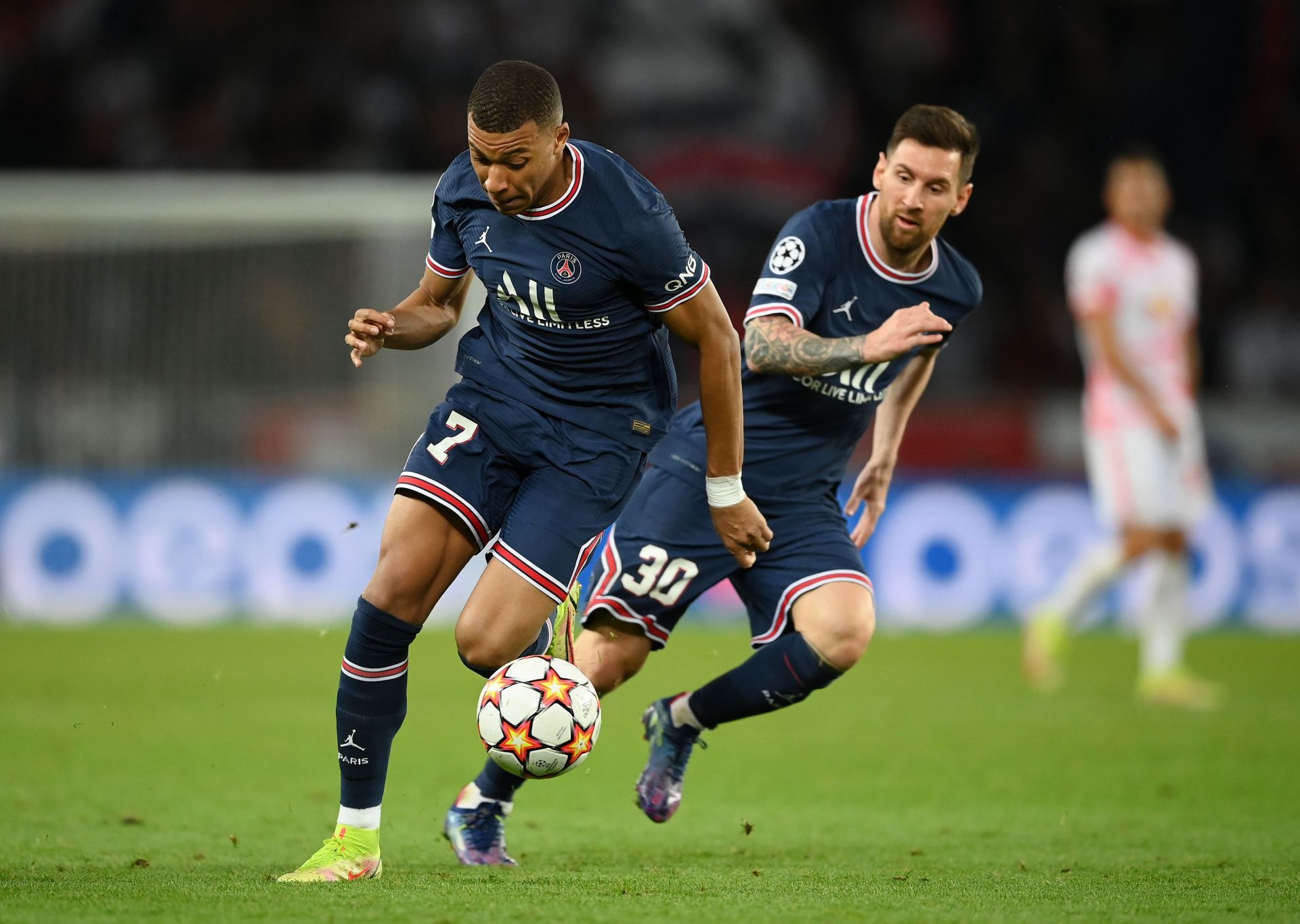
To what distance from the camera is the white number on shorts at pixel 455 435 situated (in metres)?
4.58

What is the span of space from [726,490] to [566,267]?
78 cm

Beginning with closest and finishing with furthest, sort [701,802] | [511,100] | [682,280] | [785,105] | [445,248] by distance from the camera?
[511,100] < [682,280] < [445,248] < [701,802] < [785,105]

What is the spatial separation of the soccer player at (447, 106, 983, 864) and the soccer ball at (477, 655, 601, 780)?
0.58m

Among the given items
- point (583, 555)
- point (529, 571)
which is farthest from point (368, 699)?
point (583, 555)

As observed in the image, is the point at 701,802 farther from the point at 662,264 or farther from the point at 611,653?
the point at 662,264

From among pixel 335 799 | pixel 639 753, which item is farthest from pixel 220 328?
pixel 335 799

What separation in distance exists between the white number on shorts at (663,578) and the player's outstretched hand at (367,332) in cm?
129

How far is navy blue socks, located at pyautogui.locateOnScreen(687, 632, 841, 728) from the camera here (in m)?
5.10

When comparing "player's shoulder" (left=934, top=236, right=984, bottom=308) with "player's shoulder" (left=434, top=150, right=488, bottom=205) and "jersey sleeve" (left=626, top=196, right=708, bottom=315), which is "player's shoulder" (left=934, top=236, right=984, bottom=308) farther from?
"player's shoulder" (left=434, top=150, right=488, bottom=205)

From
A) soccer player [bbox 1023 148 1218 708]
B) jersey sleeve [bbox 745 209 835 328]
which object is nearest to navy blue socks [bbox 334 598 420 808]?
jersey sleeve [bbox 745 209 835 328]

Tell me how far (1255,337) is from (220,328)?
10105mm

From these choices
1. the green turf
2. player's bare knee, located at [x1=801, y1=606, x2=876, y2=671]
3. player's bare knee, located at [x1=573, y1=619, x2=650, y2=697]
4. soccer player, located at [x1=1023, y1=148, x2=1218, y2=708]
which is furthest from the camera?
soccer player, located at [x1=1023, y1=148, x2=1218, y2=708]

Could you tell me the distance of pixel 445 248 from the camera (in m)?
4.85

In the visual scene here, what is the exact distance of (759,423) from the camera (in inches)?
214
